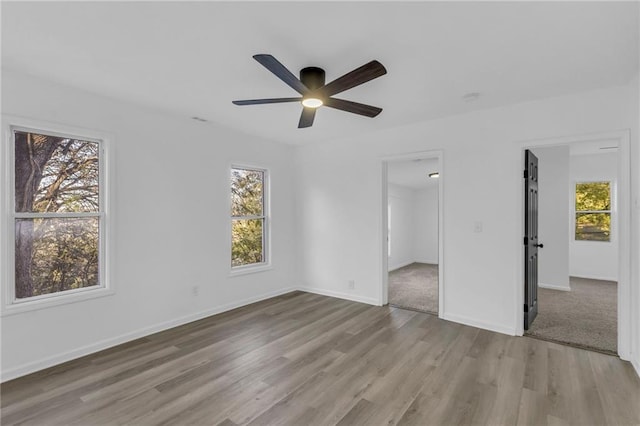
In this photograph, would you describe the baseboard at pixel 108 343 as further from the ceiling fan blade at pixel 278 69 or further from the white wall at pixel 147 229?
the ceiling fan blade at pixel 278 69

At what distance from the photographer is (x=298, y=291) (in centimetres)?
534

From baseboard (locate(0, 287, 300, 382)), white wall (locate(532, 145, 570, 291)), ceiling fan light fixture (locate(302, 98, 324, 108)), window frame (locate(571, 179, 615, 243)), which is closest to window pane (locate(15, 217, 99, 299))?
baseboard (locate(0, 287, 300, 382))

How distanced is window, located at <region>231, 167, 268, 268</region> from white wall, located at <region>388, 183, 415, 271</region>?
363 cm

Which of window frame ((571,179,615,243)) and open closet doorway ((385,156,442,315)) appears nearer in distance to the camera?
open closet doorway ((385,156,442,315))

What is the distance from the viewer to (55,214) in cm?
292

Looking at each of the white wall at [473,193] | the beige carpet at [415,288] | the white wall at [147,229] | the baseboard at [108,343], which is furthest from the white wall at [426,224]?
the baseboard at [108,343]

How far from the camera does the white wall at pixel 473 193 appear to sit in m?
3.13

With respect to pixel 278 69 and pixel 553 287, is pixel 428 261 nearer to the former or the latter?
pixel 553 287

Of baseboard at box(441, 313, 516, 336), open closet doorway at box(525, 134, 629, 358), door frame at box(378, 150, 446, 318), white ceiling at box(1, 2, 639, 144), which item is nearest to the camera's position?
white ceiling at box(1, 2, 639, 144)

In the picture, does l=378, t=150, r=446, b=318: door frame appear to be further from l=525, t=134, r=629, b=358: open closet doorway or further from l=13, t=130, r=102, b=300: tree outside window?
l=13, t=130, r=102, b=300: tree outside window

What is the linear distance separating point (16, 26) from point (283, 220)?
376 cm

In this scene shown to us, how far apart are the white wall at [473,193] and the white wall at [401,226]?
300 cm

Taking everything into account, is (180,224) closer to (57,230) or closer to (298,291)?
(57,230)

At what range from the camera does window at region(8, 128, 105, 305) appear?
274cm
